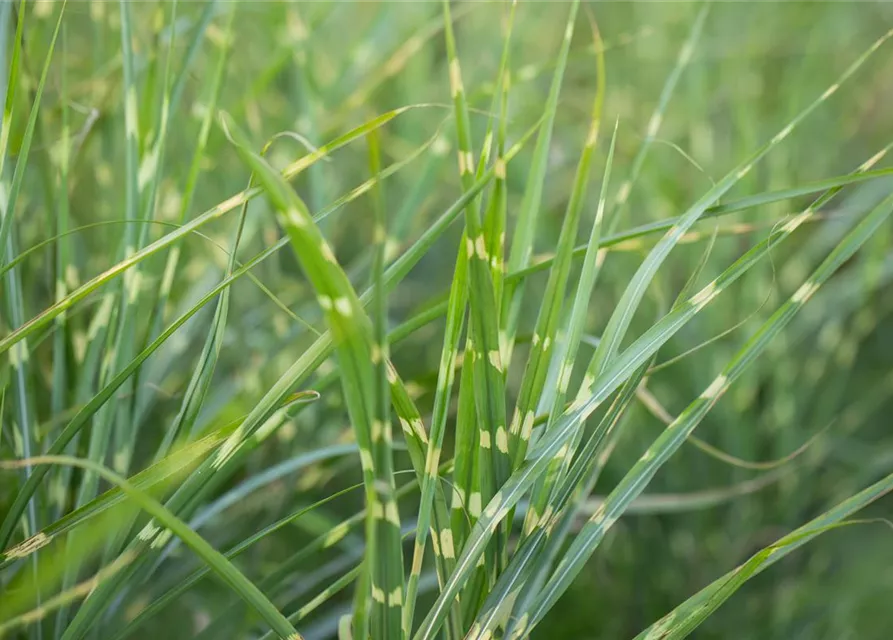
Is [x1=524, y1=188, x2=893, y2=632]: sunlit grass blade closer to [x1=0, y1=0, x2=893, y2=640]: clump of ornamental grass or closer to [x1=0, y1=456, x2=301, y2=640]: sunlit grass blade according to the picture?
[x1=0, y1=0, x2=893, y2=640]: clump of ornamental grass

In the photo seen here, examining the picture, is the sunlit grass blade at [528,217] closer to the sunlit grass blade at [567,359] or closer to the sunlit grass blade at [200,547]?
the sunlit grass blade at [567,359]

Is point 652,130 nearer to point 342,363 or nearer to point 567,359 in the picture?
point 567,359

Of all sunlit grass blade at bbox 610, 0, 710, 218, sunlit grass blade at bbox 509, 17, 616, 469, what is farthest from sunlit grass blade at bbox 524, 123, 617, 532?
sunlit grass blade at bbox 610, 0, 710, 218

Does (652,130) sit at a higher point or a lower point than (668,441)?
higher

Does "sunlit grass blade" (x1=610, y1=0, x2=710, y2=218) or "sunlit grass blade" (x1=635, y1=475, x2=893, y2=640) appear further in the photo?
"sunlit grass blade" (x1=610, y1=0, x2=710, y2=218)

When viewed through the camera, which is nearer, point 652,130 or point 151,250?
point 151,250

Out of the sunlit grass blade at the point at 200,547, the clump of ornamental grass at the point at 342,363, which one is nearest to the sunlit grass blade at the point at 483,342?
the clump of ornamental grass at the point at 342,363

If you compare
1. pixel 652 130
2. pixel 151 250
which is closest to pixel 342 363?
pixel 151 250

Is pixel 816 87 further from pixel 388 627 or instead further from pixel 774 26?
pixel 388 627
